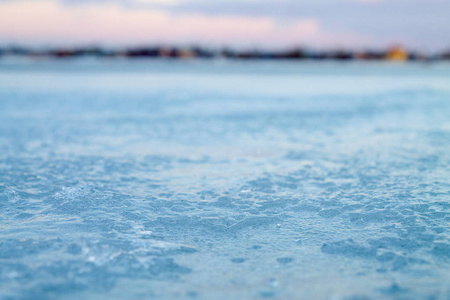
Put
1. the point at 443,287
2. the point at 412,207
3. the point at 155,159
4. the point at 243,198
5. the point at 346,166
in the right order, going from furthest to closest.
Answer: the point at 155,159
the point at 346,166
the point at 243,198
the point at 412,207
the point at 443,287

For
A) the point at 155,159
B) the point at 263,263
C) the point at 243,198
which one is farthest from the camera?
the point at 155,159

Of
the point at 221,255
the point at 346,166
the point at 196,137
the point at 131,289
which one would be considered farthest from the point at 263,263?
the point at 196,137

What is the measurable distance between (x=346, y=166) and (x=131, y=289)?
4650 mm

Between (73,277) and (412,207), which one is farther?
(412,207)

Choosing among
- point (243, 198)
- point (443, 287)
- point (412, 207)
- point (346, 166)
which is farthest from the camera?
point (346, 166)

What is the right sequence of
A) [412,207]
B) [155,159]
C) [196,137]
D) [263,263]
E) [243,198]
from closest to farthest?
[263,263] < [412,207] < [243,198] < [155,159] < [196,137]

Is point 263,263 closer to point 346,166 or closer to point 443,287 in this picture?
point 443,287

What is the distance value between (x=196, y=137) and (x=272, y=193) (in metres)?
4.24

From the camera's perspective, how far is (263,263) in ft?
11.6

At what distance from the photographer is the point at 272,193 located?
17.7 feet

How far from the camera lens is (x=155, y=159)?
7.25 m

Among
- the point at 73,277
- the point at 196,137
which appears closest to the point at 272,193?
the point at 73,277

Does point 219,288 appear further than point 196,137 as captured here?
No

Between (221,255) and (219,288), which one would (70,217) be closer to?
(221,255)
